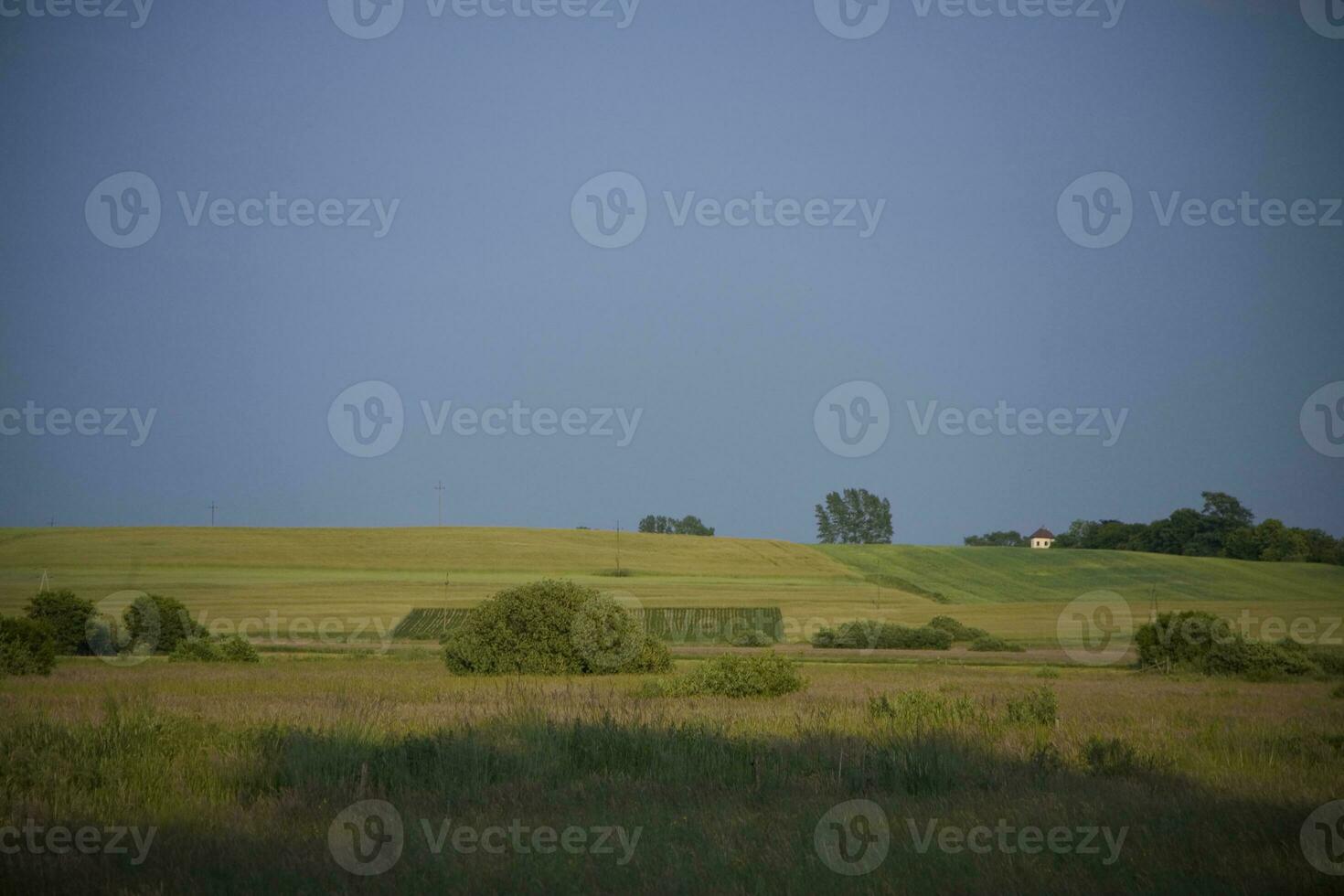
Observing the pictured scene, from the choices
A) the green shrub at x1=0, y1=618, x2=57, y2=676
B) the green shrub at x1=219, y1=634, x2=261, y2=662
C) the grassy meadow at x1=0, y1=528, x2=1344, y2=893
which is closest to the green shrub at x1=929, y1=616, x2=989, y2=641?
the grassy meadow at x1=0, y1=528, x2=1344, y2=893

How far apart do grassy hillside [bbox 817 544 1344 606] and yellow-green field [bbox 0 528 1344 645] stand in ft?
0.83

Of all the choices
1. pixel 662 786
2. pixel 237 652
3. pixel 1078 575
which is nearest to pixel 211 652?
pixel 237 652

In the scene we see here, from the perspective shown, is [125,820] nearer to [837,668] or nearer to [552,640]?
[552,640]

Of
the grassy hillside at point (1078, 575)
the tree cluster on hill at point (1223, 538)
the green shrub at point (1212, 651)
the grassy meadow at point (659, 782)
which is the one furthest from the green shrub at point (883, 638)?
the tree cluster on hill at point (1223, 538)

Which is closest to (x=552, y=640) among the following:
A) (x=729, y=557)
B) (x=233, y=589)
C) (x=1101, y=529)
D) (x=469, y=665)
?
(x=469, y=665)

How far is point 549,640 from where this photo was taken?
30.7 meters

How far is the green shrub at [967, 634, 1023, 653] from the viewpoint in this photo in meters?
52.4

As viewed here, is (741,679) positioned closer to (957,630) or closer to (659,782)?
(659,782)

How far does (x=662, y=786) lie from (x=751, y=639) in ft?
157

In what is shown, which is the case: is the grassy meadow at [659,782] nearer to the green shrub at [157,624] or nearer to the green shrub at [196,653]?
the green shrub at [196,653]

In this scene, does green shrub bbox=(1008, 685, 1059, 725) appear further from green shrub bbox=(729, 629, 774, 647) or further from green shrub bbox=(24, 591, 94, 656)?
green shrub bbox=(729, 629, 774, 647)

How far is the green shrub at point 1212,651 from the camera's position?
3153 cm

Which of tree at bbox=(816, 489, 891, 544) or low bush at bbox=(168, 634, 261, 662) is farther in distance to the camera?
tree at bbox=(816, 489, 891, 544)

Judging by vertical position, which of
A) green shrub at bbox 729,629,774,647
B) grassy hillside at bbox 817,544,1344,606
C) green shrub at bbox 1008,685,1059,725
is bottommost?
green shrub at bbox 729,629,774,647
